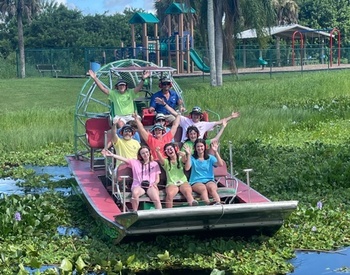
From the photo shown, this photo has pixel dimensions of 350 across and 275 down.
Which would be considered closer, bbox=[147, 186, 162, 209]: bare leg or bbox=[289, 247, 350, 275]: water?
bbox=[289, 247, 350, 275]: water

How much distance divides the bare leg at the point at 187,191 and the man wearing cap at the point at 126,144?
3.34 ft

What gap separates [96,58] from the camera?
151ft

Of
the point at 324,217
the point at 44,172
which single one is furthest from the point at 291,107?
the point at 324,217

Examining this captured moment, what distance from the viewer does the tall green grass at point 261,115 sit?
1719 centimetres

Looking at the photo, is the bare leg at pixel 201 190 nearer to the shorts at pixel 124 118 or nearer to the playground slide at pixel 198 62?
the shorts at pixel 124 118

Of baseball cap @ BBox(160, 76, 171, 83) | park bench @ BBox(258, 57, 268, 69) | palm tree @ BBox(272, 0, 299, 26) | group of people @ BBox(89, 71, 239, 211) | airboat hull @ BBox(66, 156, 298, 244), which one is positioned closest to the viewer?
airboat hull @ BBox(66, 156, 298, 244)

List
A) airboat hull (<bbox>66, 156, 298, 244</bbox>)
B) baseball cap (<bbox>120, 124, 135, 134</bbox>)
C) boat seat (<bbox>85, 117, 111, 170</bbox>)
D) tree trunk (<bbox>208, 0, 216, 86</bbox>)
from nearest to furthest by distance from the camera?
airboat hull (<bbox>66, 156, 298, 244</bbox>) → baseball cap (<bbox>120, 124, 135, 134</bbox>) → boat seat (<bbox>85, 117, 111, 170</bbox>) → tree trunk (<bbox>208, 0, 216, 86</bbox>)

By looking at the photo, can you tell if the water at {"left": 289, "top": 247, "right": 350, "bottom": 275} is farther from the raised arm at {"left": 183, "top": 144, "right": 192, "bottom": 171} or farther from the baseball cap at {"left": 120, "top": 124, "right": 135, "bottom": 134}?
the baseball cap at {"left": 120, "top": 124, "right": 135, "bottom": 134}

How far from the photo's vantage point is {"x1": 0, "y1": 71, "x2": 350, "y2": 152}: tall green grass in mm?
17188

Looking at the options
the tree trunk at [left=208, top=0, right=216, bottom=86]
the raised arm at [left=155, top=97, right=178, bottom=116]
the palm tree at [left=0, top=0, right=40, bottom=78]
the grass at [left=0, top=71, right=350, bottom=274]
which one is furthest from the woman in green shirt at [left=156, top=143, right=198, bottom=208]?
the palm tree at [left=0, top=0, right=40, bottom=78]

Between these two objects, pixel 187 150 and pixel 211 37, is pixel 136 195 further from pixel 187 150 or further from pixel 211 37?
pixel 211 37

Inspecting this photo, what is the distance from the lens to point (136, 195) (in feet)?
29.9

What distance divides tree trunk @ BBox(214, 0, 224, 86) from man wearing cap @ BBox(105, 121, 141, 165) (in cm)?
2350

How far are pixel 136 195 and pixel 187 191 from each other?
2.17 ft
